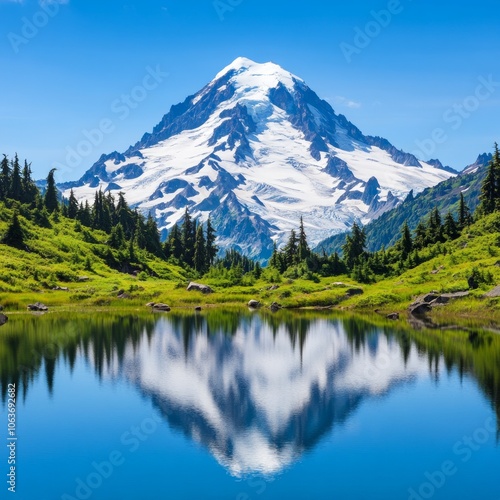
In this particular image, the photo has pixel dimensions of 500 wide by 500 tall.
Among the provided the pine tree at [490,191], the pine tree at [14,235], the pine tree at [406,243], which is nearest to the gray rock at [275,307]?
the pine tree at [406,243]

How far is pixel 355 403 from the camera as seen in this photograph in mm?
49594

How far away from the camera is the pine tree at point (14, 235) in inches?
5408

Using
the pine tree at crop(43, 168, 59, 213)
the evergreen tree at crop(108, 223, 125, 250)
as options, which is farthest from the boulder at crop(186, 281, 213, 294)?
the pine tree at crop(43, 168, 59, 213)

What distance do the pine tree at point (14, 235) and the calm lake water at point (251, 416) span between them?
63.9 metres

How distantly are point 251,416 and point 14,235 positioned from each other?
10700cm

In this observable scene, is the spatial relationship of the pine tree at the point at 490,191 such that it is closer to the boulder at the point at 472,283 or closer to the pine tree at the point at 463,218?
the pine tree at the point at 463,218

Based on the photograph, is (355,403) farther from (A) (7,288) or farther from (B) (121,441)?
(A) (7,288)

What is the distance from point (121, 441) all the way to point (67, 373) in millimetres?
20815

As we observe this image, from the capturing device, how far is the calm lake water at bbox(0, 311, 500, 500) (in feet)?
111

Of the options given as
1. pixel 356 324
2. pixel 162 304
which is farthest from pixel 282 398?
pixel 162 304

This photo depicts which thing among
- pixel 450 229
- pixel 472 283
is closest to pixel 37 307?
pixel 472 283

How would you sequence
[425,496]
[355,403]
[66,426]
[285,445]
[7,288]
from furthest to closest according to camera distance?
[7,288]
[355,403]
[66,426]
[285,445]
[425,496]

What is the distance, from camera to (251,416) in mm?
46125

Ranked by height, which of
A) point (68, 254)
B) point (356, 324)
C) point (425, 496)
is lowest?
point (425, 496)
